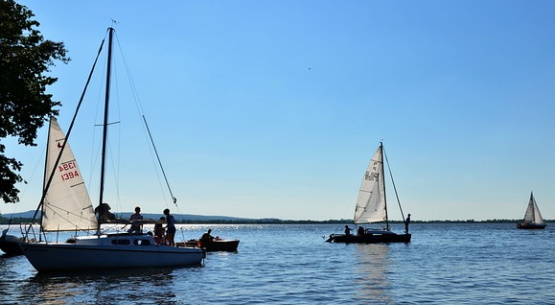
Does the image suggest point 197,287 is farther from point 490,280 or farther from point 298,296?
point 490,280

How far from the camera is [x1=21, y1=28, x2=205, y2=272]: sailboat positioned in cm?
3338

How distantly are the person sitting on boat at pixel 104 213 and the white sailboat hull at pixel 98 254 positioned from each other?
1.04m

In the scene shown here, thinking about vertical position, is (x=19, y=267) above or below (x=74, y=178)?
below

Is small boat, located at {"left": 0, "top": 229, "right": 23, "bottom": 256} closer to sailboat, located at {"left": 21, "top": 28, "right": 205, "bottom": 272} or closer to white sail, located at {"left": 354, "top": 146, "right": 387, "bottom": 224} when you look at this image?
sailboat, located at {"left": 21, "top": 28, "right": 205, "bottom": 272}

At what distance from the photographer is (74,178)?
3862cm

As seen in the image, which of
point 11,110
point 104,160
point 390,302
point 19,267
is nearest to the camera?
point 390,302

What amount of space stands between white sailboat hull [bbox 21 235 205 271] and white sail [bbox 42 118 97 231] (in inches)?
132

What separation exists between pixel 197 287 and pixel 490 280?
52.9 feet

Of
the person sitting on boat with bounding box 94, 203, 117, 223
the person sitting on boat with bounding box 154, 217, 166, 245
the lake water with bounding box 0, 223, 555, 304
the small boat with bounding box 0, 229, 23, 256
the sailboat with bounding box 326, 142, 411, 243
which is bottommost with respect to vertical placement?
the lake water with bounding box 0, 223, 555, 304

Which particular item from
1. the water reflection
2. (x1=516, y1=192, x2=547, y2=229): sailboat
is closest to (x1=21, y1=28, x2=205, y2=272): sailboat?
the water reflection

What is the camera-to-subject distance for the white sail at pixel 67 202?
37.3m

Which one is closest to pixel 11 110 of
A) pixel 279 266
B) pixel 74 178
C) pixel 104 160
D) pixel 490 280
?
pixel 104 160

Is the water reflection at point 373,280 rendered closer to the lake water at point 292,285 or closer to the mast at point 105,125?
the lake water at point 292,285

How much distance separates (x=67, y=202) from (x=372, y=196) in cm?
5046
